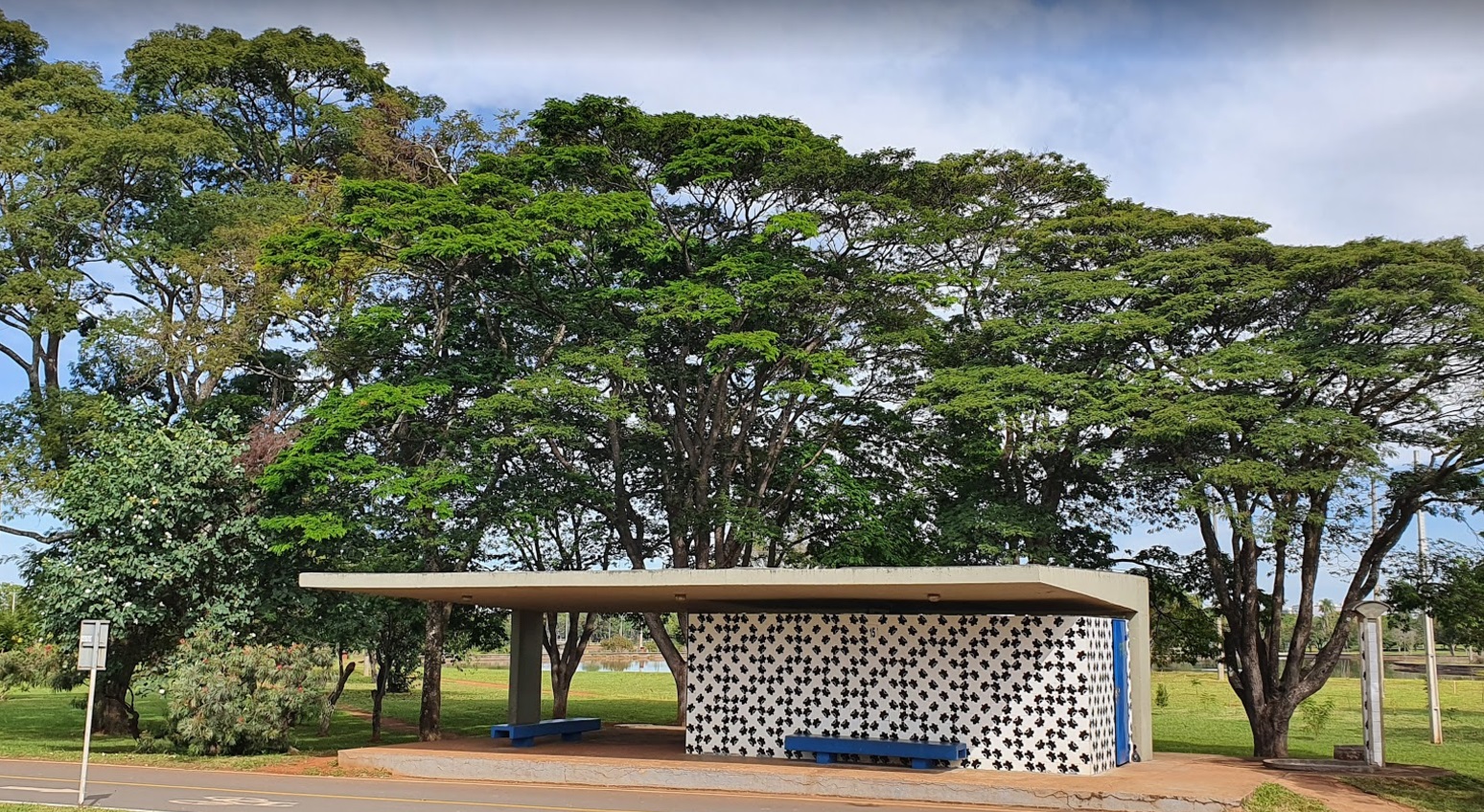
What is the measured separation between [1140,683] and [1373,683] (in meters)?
3.21

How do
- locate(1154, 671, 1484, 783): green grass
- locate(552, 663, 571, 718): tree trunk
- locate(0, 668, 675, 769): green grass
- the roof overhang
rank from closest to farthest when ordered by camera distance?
the roof overhang → locate(0, 668, 675, 769): green grass → locate(1154, 671, 1484, 783): green grass → locate(552, 663, 571, 718): tree trunk

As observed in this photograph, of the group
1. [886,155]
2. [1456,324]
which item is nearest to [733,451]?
[886,155]

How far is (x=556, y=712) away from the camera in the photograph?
30172 mm

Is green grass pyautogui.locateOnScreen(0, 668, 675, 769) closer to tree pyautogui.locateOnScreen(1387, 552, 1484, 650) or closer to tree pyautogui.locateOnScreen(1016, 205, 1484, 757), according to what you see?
tree pyautogui.locateOnScreen(1016, 205, 1484, 757)

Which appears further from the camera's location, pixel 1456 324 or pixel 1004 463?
pixel 1004 463

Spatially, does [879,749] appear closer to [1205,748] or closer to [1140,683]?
[1140,683]

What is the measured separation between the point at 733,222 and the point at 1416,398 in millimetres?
14249

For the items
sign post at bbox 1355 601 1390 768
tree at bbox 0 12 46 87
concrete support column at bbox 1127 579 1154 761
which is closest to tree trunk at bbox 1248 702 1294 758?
concrete support column at bbox 1127 579 1154 761

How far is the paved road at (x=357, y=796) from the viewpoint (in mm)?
14453

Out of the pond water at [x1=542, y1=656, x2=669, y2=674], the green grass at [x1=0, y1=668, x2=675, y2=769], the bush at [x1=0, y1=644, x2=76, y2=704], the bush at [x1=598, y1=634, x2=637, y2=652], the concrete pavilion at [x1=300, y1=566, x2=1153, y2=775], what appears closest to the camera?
the concrete pavilion at [x1=300, y1=566, x2=1153, y2=775]

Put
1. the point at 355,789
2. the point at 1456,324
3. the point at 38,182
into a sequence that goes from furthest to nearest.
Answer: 1. the point at 38,182
2. the point at 1456,324
3. the point at 355,789

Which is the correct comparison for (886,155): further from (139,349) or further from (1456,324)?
(139,349)

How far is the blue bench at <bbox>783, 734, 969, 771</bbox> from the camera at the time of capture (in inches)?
632

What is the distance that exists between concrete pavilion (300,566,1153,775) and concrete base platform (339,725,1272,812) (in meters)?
0.54
